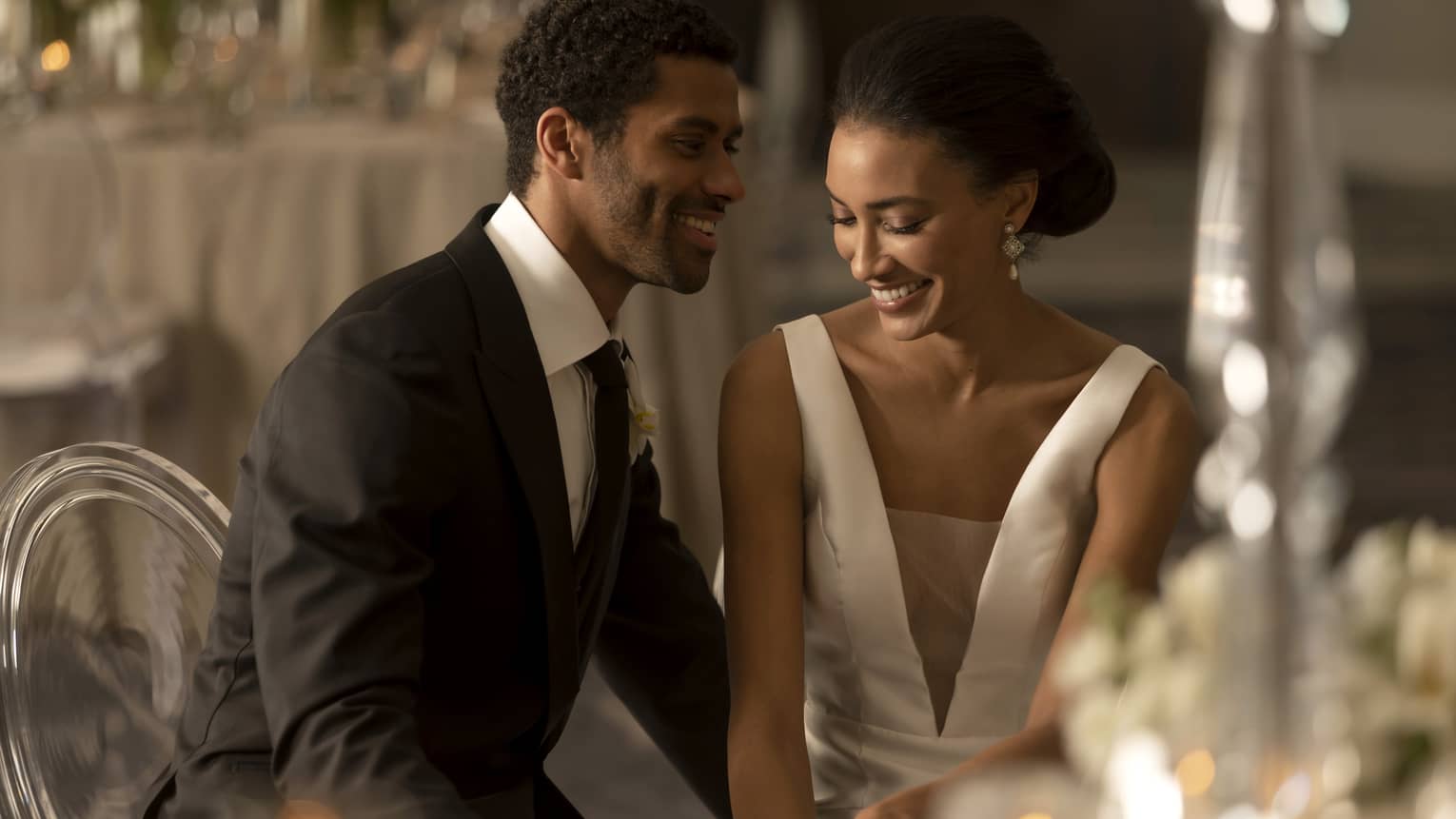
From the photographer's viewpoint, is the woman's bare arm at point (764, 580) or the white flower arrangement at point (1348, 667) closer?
the white flower arrangement at point (1348, 667)

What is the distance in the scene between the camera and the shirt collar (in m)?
1.52

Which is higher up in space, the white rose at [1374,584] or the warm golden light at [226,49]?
the warm golden light at [226,49]

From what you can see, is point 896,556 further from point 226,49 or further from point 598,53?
point 226,49

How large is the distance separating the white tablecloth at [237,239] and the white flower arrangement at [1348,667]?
9.76 ft

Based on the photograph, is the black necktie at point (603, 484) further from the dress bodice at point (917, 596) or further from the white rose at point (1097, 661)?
the white rose at point (1097, 661)

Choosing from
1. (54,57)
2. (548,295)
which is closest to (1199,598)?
(548,295)

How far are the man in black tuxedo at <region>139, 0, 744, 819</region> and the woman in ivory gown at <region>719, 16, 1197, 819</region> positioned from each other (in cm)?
12

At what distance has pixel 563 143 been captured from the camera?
1.59m

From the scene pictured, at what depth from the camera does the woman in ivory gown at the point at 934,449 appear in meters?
1.66

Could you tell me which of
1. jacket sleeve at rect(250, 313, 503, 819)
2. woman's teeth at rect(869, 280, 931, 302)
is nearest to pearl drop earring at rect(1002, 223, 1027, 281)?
woman's teeth at rect(869, 280, 931, 302)

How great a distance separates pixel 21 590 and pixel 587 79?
2.22 ft

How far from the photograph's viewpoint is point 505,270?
1512 mm

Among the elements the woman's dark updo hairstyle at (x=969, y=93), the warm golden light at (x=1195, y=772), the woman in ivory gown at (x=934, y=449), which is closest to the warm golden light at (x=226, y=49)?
the woman in ivory gown at (x=934, y=449)

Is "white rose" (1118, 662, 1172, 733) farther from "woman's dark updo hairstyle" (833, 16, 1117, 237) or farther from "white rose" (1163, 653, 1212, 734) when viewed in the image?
"woman's dark updo hairstyle" (833, 16, 1117, 237)
